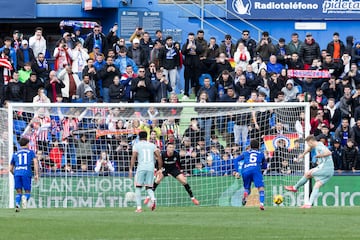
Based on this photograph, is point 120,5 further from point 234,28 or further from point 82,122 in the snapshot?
point 82,122

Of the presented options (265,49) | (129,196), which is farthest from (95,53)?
(129,196)

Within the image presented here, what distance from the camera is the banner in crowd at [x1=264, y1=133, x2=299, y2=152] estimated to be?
29000 mm

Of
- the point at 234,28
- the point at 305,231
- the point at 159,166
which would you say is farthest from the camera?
the point at 234,28

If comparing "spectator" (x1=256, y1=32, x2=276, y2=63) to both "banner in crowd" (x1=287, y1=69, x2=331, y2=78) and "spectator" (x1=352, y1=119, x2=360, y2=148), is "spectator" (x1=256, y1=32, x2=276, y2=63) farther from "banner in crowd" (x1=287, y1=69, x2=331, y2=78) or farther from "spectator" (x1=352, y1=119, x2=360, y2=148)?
"spectator" (x1=352, y1=119, x2=360, y2=148)

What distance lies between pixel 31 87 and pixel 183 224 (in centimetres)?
1253

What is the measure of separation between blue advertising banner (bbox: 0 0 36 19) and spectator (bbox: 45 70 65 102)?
23.9 ft

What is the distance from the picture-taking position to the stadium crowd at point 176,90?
94.5 ft

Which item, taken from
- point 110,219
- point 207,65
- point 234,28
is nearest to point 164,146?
point 207,65

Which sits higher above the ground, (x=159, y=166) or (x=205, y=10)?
(x=205, y=10)

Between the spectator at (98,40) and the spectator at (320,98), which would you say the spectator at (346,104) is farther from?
the spectator at (98,40)

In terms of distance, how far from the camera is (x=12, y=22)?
39.8 metres

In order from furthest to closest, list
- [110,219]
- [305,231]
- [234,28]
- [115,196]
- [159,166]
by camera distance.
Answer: [234,28] < [115,196] < [159,166] < [110,219] < [305,231]

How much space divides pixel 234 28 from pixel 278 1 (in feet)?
6.12

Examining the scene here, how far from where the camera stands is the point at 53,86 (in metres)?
32.3
